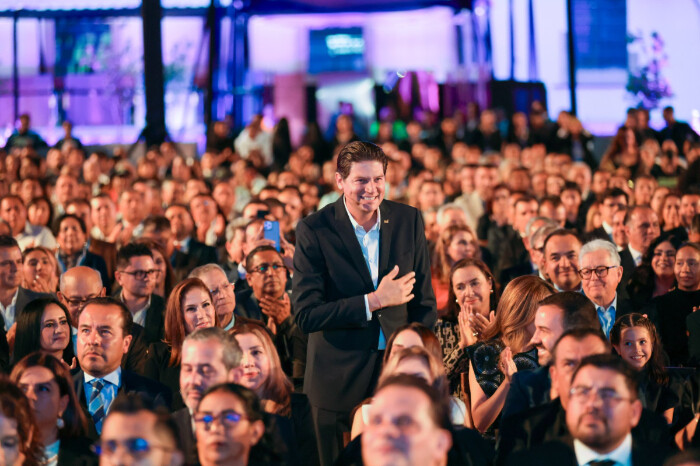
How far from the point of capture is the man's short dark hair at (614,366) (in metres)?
3.76

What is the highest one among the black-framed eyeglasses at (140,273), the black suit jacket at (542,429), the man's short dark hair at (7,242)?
the man's short dark hair at (7,242)

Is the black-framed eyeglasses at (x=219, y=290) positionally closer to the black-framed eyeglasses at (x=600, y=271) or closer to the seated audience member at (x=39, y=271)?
the seated audience member at (x=39, y=271)

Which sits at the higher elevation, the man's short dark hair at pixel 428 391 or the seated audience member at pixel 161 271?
the seated audience member at pixel 161 271

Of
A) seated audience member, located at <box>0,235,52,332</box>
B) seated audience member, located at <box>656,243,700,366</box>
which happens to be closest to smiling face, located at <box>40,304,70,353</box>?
seated audience member, located at <box>0,235,52,332</box>

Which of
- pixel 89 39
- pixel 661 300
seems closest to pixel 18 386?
pixel 661 300

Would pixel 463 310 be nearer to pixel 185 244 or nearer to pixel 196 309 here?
pixel 196 309

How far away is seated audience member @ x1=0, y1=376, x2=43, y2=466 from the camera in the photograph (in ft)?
12.8

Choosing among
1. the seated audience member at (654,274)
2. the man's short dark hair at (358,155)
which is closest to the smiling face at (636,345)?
the man's short dark hair at (358,155)

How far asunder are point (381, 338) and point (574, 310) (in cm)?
85

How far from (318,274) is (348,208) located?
33 centimetres

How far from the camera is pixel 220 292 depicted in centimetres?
639

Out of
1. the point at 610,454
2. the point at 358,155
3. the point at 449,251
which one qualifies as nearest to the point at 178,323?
the point at 358,155

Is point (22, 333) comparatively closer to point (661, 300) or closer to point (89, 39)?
point (661, 300)

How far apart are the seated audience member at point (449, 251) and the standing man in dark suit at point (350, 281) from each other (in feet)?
9.25
